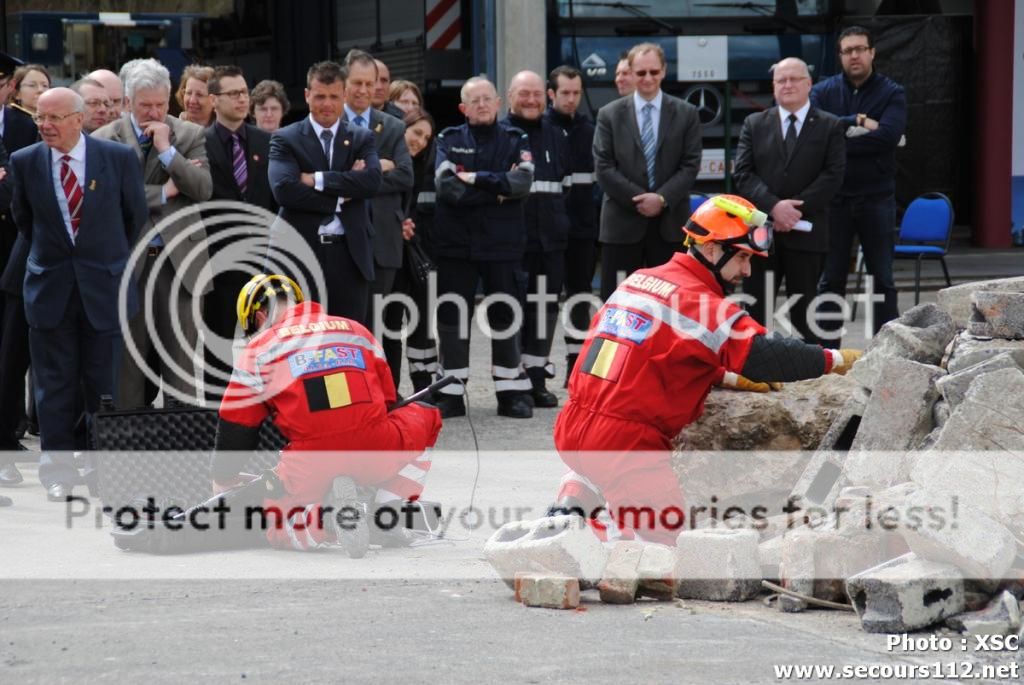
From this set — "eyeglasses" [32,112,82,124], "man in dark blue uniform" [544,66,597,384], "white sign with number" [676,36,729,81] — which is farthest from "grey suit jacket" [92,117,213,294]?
"white sign with number" [676,36,729,81]

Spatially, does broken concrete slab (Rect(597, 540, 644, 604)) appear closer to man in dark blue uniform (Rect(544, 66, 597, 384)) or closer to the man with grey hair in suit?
the man with grey hair in suit

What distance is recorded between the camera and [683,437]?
779 centimetres

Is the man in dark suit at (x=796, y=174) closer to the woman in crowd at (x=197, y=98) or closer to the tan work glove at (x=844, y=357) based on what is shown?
the woman in crowd at (x=197, y=98)

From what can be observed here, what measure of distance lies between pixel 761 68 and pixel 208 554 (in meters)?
10.2

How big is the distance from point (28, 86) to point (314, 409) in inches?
162

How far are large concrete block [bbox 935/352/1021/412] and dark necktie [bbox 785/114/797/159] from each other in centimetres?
432

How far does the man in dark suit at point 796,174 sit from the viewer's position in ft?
35.6

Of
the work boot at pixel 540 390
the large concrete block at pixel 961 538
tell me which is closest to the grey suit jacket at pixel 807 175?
the work boot at pixel 540 390

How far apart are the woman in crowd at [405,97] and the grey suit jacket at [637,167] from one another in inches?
49.5

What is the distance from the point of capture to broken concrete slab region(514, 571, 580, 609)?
20.4ft

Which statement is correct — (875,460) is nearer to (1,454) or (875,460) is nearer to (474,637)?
(474,637)

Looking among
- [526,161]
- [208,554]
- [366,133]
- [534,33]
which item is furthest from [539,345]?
[534,33]

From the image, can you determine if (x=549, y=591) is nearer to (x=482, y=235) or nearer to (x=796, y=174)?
(x=482, y=235)

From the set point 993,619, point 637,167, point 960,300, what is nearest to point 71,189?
point 637,167
